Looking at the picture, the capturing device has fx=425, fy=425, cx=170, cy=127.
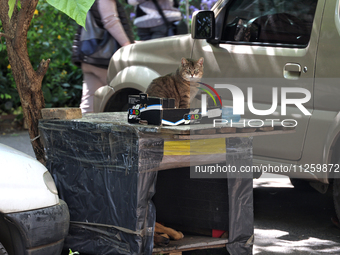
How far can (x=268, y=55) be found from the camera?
3680mm

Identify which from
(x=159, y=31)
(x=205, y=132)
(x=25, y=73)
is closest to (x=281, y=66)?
(x=205, y=132)

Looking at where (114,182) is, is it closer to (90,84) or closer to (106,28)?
(106,28)

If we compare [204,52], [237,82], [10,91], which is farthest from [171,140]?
[10,91]

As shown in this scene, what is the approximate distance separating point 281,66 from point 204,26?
0.83 m

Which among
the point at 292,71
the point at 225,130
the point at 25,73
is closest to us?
the point at 225,130

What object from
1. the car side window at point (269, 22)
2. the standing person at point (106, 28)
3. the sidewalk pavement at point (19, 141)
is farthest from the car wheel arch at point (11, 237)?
the sidewalk pavement at point (19, 141)

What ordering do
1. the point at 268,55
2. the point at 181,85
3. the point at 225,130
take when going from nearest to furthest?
1. the point at 225,130
2. the point at 181,85
3. the point at 268,55

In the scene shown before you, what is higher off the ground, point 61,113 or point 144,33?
point 144,33

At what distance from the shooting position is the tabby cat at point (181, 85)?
3273 mm

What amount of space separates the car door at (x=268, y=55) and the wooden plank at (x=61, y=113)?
155 cm

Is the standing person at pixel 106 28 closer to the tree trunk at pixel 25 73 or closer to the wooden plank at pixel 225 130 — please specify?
the tree trunk at pixel 25 73

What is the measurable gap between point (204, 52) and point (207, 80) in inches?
11.6

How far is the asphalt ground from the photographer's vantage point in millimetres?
3504

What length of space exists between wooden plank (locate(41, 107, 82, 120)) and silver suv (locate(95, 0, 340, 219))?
147 cm
